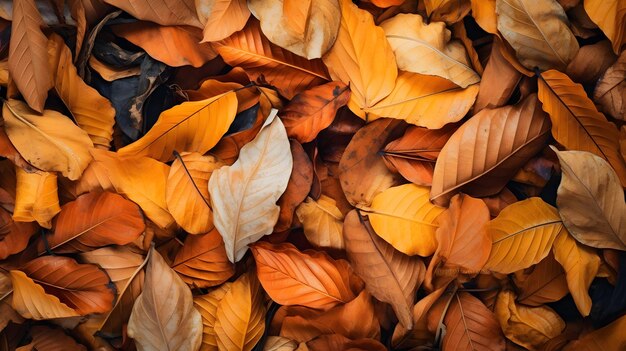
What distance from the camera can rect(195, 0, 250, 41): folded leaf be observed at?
0.72 m

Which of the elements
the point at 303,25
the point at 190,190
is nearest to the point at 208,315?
the point at 190,190

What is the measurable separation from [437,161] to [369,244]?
5.2 inches

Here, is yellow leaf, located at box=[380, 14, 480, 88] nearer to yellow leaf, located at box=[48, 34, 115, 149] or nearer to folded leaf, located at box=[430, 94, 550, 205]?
folded leaf, located at box=[430, 94, 550, 205]

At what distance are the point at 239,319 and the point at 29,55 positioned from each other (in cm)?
42

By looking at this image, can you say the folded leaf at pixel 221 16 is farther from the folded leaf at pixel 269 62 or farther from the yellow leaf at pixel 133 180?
the yellow leaf at pixel 133 180

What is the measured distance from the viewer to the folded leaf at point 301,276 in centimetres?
72

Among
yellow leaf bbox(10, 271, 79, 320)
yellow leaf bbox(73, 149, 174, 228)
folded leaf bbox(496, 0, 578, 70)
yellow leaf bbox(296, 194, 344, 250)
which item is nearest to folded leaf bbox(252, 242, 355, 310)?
yellow leaf bbox(296, 194, 344, 250)

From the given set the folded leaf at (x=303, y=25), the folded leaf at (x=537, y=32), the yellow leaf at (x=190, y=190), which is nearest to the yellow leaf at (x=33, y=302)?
the yellow leaf at (x=190, y=190)

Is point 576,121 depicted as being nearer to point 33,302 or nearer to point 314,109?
point 314,109

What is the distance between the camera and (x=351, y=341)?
71cm

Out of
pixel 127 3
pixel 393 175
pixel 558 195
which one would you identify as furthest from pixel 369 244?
pixel 127 3

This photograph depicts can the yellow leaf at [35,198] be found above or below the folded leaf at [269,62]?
below

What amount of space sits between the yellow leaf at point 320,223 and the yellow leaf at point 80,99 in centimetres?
27

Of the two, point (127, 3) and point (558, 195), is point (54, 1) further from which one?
point (558, 195)
